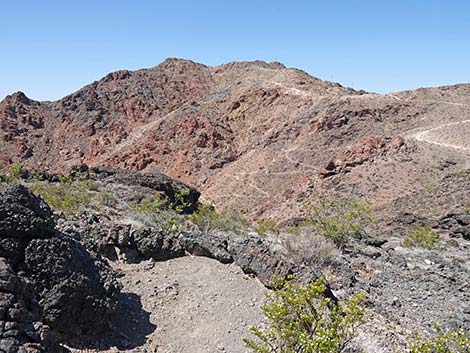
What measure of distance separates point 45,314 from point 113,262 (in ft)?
14.6

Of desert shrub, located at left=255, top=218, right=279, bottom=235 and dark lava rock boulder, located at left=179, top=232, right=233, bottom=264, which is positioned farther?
desert shrub, located at left=255, top=218, right=279, bottom=235

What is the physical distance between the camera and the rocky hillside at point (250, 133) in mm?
45188

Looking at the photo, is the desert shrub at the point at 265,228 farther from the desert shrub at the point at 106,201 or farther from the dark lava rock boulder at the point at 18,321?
the dark lava rock boulder at the point at 18,321

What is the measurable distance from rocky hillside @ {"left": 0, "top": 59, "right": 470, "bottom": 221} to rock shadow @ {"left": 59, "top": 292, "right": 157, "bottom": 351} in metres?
32.8

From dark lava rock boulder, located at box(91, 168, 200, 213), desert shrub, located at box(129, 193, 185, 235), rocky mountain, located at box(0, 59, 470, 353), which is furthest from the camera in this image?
dark lava rock boulder, located at box(91, 168, 200, 213)

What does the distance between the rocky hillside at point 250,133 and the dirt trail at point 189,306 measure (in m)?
31.0

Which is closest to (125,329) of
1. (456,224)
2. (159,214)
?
(159,214)

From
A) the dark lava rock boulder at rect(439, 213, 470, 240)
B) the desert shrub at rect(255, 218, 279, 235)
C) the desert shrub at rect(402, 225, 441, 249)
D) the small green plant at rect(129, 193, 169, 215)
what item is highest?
the small green plant at rect(129, 193, 169, 215)

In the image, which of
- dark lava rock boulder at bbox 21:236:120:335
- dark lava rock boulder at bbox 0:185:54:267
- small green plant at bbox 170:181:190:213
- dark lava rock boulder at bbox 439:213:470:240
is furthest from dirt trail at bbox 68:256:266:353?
dark lava rock boulder at bbox 439:213:470:240

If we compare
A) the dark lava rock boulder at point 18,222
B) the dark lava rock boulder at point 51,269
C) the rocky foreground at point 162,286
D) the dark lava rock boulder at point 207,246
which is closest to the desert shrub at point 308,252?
the rocky foreground at point 162,286

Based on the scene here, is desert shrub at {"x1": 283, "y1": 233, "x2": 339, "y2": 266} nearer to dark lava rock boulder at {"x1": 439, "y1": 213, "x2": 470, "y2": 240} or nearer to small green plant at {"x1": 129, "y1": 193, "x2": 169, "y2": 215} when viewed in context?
small green plant at {"x1": 129, "y1": 193, "x2": 169, "y2": 215}

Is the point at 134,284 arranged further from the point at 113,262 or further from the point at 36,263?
the point at 36,263

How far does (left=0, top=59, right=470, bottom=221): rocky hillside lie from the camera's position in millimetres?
45188

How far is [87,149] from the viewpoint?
70062mm
